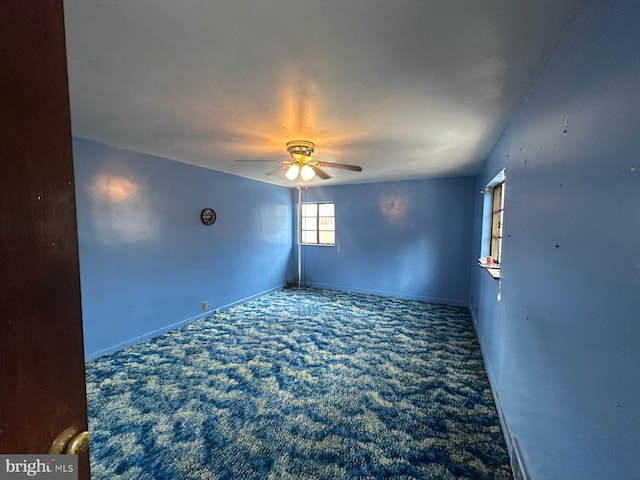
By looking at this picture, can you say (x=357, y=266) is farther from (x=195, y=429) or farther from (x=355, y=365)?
(x=195, y=429)

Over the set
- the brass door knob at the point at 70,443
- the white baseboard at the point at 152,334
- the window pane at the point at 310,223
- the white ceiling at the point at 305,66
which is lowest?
the white baseboard at the point at 152,334

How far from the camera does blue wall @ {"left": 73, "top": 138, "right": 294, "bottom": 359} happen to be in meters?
2.72

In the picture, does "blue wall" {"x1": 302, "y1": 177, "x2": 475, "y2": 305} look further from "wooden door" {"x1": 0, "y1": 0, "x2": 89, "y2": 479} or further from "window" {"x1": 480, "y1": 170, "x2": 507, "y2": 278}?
"wooden door" {"x1": 0, "y1": 0, "x2": 89, "y2": 479}

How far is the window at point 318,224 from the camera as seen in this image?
5.79m

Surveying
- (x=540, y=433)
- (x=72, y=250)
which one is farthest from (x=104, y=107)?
(x=540, y=433)

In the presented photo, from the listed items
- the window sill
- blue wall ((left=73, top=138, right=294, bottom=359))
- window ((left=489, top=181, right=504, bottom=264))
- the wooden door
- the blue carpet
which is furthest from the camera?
window ((left=489, top=181, right=504, bottom=264))

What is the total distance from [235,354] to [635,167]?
3.17 metres

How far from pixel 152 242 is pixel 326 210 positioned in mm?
3435

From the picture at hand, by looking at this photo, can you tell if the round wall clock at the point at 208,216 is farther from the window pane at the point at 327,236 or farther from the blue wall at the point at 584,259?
the blue wall at the point at 584,259

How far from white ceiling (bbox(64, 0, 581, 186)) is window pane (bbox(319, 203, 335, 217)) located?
3.25 meters

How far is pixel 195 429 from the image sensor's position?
1856 mm

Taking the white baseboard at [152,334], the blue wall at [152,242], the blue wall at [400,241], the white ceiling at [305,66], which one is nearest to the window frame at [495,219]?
the white ceiling at [305,66]

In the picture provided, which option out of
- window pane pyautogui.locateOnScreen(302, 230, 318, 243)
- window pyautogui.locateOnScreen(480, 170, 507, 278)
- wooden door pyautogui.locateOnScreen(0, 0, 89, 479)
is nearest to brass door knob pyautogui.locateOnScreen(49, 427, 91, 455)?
wooden door pyautogui.locateOnScreen(0, 0, 89, 479)

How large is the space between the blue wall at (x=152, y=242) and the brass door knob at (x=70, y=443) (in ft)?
8.71
